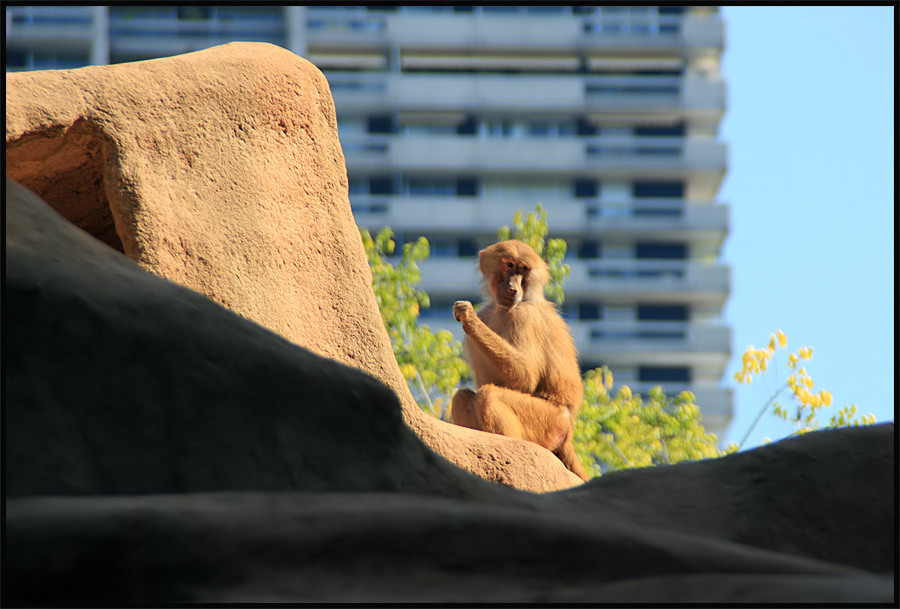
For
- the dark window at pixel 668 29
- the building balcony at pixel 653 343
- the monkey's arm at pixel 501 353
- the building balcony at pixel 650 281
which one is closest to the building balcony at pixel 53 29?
the building balcony at pixel 650 281

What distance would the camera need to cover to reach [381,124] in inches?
1574

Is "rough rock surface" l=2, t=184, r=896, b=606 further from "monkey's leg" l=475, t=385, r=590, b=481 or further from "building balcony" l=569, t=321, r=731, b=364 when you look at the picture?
"building balcony" l=569, t=321, r=731, b=364

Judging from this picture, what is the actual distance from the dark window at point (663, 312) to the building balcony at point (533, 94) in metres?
8.18

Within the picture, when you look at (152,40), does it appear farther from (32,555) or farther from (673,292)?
(32,555)

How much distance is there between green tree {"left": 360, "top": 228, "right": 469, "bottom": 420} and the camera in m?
10.9

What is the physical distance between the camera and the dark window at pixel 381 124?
1562 inches

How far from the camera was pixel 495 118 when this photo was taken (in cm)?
4006

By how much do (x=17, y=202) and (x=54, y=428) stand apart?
86 cm

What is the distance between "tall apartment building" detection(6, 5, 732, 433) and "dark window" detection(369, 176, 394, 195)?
0.06 metres

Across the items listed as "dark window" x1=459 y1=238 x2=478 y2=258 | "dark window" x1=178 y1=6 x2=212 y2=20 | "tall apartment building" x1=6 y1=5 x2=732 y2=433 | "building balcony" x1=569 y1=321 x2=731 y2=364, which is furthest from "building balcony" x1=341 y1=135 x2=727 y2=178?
"dark window" x1=178 y1=6 x2=212 y2=20

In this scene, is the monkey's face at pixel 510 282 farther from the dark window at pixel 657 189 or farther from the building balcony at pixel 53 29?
the dark window at pixel 657 189

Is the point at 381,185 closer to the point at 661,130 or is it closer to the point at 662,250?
the point at 662,250

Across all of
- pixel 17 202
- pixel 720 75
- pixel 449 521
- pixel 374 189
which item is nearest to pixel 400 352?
pixel 17 202

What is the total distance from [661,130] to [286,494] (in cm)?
4131
